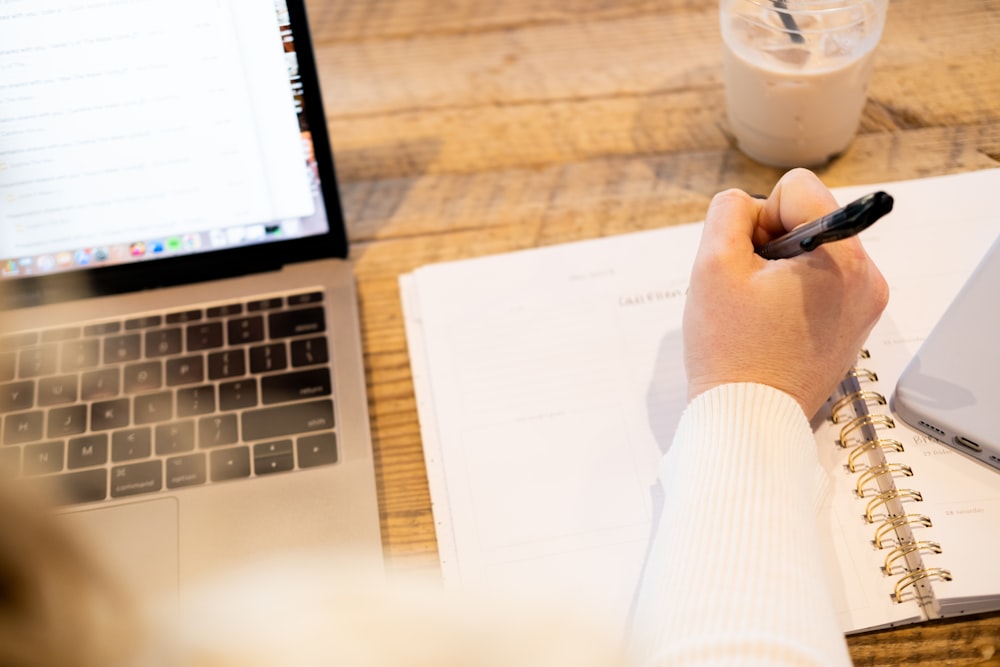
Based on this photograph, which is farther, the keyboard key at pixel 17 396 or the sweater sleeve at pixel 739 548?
the keyboard key at pixel 17 396

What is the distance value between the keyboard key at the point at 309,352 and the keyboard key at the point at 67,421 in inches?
6.2

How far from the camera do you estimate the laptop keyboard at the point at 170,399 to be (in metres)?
0.61

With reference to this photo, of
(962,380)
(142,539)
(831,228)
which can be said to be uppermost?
(831,228)

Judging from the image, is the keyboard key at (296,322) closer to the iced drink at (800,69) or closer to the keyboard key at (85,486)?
the keyboard key at (85,486)

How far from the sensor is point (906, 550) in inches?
20.0

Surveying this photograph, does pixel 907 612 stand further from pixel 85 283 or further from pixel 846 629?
pixel 85 283

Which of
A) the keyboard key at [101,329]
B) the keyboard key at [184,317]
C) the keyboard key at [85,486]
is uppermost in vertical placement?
the keyboard key at [184,317]

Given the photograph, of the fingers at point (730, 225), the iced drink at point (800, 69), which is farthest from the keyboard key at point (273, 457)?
the iced drink at point (800, 69)

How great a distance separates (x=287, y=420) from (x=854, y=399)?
0.39 meters

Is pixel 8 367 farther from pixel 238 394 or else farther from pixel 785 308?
pixel 785 308

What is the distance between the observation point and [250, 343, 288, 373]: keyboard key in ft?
2.11

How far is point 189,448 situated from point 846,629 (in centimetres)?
44

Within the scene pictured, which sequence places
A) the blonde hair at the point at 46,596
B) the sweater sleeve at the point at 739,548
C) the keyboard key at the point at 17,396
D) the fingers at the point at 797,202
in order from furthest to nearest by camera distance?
the keyboard key at the point at 17,396 < the fingers at the point at 797,202 < the sweater sleeve at the point at 739,548 < the blonde hair at the point at 46,596

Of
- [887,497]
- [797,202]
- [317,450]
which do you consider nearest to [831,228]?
Answer: [797,202]
